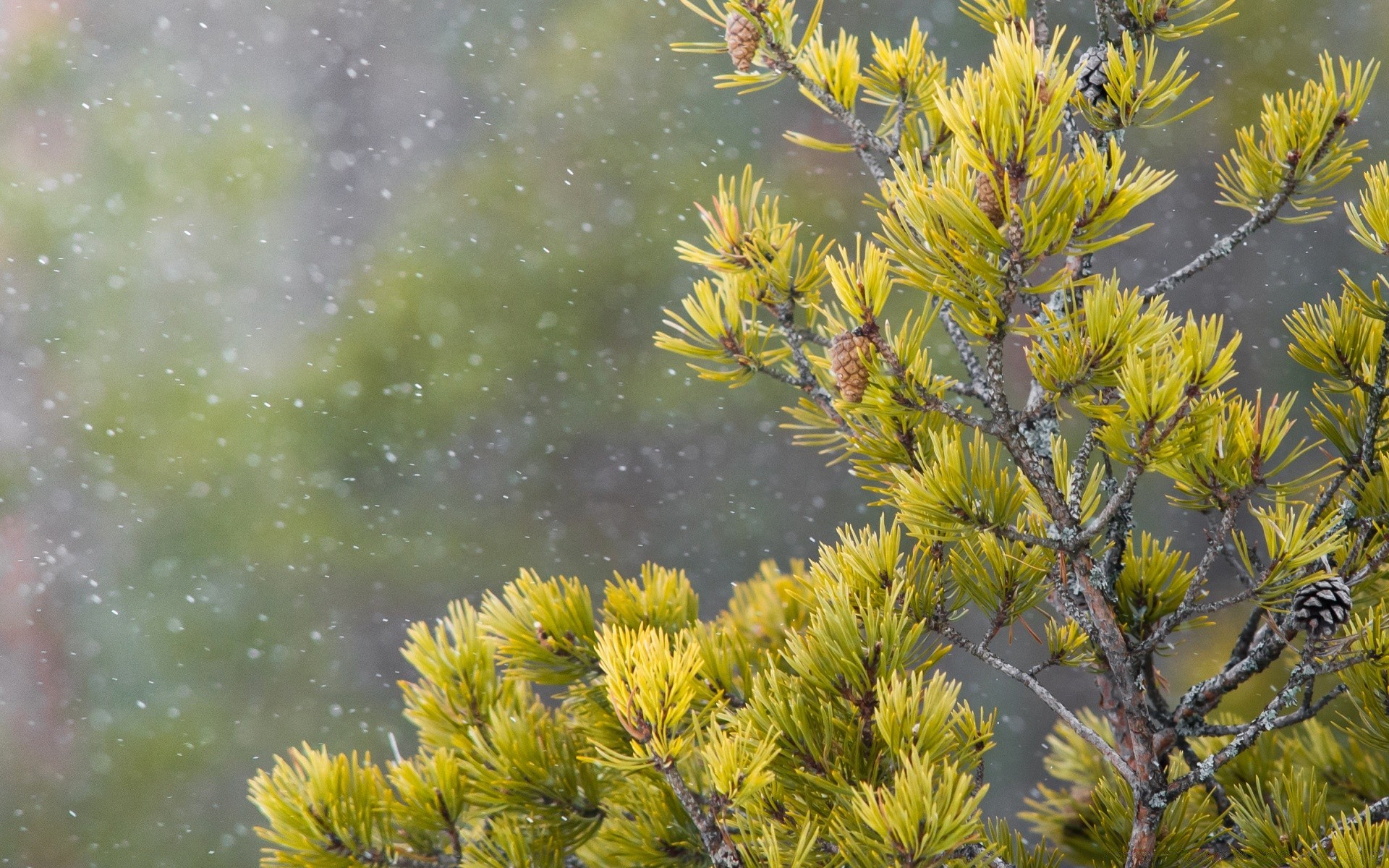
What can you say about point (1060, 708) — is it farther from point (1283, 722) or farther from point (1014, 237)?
point (1014, 237)

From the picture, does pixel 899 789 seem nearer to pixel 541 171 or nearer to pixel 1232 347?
pixel 1232 347

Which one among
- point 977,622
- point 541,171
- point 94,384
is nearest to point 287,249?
point 94,384

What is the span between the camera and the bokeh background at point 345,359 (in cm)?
268

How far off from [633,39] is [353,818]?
2555mm

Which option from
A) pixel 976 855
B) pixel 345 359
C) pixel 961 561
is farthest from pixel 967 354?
pixel 345 359

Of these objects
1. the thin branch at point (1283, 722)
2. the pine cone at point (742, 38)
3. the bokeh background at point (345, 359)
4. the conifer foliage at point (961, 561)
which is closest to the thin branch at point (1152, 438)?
the conifer foliage at point (961, 561)

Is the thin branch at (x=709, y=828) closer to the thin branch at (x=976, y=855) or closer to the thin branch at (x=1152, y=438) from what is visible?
the thin branch at (x=976, y=855)

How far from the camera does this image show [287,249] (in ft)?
10.1

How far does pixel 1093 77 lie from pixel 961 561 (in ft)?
0.64

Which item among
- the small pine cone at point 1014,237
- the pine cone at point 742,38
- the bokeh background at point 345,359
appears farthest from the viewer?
the bokeh background at point 345,359

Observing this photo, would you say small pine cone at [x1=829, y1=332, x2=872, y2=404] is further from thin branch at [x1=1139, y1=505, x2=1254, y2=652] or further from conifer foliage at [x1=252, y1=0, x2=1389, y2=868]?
thin branch at [x1=1139, y1=505, x2=1254, y2=652]

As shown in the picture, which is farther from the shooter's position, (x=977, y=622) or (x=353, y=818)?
(x=977, y=622)

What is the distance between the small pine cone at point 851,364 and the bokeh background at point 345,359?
7.43 ft

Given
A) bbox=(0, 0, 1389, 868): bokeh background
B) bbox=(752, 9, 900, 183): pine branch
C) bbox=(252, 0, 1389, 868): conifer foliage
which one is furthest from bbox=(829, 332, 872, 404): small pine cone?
bbox=(0, 0, 1389, 868): bokeh background
